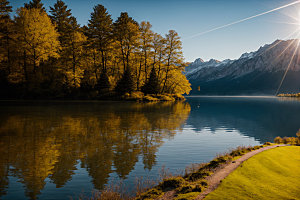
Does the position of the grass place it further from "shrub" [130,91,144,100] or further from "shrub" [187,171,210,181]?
"shrub" [130,91,144,100]

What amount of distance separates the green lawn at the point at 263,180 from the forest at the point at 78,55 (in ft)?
143

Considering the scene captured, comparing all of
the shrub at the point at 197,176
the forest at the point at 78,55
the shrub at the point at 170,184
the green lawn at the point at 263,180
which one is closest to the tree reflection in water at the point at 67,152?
the shrub at the point at 170,184

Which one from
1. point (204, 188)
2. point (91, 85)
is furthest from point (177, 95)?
point (204, 188)

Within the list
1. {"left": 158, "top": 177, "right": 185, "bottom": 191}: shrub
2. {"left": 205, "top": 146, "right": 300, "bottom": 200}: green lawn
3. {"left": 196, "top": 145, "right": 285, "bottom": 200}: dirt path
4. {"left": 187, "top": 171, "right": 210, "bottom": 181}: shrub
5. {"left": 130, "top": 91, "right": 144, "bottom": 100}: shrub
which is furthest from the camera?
{"left": 130, "top": 91, "right": 144, "bottom": 100}: shrub

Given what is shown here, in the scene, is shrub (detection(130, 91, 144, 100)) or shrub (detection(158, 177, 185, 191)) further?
shrub (detection(130, 91, 144, 100))

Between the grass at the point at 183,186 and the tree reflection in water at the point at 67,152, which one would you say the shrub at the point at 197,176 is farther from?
the tree reflection in water at the point at 67,152

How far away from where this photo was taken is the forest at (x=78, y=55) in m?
43.8

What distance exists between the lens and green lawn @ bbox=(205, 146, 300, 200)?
575cm

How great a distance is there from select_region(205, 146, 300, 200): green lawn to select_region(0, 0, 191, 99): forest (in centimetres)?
4354

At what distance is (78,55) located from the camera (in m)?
51.6

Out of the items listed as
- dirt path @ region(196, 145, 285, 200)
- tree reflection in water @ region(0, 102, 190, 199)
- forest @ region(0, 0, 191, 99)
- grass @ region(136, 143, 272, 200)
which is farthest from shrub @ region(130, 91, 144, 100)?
dirt path @ region(196, 145, 285, 200)

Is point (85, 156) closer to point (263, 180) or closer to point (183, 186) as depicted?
point (183, 186)

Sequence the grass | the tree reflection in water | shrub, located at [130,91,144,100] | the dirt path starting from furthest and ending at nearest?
shrub, located at [130,91,144,100] → the tree reflection in water → the grass → the dirt path

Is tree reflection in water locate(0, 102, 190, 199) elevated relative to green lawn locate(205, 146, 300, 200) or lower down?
lower down
